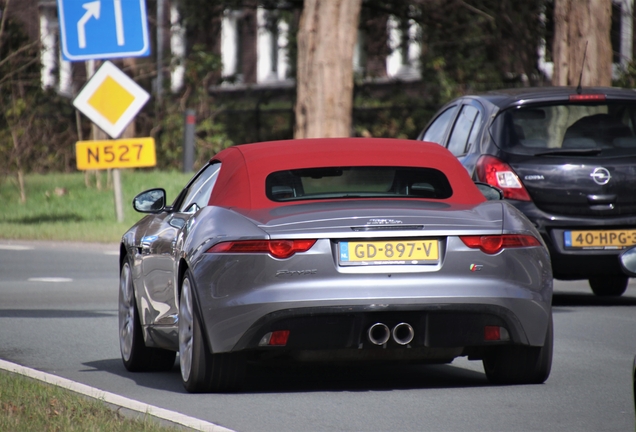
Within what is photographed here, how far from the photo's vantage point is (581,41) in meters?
17.9

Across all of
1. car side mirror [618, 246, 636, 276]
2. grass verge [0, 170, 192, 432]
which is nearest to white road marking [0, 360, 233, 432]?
grass verge [0, 170, 192, 432]

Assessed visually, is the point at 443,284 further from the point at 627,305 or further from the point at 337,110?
the point at 337,110

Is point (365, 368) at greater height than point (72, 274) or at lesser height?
greater

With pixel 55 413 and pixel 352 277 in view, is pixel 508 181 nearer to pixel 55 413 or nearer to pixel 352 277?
pixel 352 277

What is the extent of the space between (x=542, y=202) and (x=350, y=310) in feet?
14.6

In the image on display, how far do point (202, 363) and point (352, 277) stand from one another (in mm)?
891

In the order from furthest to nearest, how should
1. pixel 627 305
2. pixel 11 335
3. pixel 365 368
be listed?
1. pixel 627 305
2. pixel 11 335
3. pixel 365 368

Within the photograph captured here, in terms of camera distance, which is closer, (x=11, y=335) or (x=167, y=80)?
(x=11, y=335)

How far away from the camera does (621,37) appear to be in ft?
95.0

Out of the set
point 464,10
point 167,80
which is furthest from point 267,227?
point 167,80

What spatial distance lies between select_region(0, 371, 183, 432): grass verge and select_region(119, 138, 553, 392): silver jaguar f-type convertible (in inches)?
27.5

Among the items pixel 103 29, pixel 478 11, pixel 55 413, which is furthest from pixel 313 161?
pixel 478 11

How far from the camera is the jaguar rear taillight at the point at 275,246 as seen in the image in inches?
261

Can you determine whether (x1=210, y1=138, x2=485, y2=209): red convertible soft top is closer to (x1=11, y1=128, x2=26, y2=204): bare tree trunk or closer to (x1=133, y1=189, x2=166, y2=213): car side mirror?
(x1=133, y1=189, x2=166, y2=213): car side mirror
